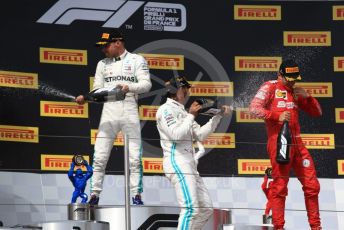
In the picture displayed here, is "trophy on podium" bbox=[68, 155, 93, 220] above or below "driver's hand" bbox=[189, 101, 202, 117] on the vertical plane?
below

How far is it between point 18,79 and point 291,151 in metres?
2.97

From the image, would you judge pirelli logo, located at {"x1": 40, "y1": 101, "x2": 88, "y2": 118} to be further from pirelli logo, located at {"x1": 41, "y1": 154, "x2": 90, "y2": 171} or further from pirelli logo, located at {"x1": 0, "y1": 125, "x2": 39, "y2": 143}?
pirelli logo, located at {"x1": 41, "y1": 154, "x2": 90, "y2": 171}

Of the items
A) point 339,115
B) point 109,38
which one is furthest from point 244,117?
point 109,38

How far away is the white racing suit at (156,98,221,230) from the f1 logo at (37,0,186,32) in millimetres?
2574

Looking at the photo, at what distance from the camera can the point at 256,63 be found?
32.6 ft

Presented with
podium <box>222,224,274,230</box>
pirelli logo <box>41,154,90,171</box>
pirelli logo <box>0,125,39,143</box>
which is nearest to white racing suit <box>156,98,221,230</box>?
podium <box>222,224,274,230</box>

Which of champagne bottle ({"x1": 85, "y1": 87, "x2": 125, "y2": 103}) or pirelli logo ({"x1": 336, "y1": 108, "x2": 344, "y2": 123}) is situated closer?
champagne bottle ({"x1": 85, "y1": 87, "x2": 125, "y2": 103})

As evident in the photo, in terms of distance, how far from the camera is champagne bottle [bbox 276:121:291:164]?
22.9 ft

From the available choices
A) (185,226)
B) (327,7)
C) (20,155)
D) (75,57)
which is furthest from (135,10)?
(185,226)

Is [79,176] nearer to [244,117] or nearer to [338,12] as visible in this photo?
[244,117]

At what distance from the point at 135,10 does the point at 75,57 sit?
79 cm

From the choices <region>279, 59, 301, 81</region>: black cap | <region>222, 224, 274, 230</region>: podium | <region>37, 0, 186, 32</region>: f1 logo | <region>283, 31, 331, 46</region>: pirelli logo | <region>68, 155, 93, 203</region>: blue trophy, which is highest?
<region>37, 0, 186, 32</region>: f1 logo

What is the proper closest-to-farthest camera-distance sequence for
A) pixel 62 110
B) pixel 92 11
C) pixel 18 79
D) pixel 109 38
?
pixel 109 38 → pixel 18 79 → pixel 62 110 → pixel 92 11

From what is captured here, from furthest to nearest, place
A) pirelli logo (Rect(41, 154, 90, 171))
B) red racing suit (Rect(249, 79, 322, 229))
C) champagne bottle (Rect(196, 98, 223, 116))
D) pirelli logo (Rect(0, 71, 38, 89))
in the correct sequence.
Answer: pirelli logo (Rect(0, 71, 38, 89)) < champagne bottle (Rect(196, 98, 223, 116)) < pirelli logo (Rect(41, 154, 90, 171)) < red racing suit (Rect(249, 79, 322, 229))
